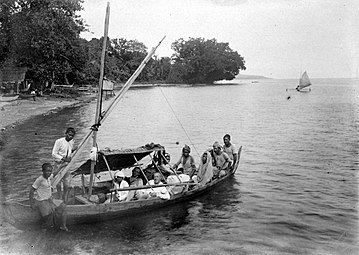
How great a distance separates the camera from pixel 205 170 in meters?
14.0

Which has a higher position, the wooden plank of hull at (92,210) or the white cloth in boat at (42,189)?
the white cloth in boat at (42,189)

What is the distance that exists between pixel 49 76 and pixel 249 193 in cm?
3630

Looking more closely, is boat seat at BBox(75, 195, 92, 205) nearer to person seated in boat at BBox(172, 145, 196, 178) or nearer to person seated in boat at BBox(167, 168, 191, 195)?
person seated in boat at BBox(167, 168, 191, 195)

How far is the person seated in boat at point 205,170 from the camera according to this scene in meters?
13.8

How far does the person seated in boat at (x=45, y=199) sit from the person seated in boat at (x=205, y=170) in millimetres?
5328

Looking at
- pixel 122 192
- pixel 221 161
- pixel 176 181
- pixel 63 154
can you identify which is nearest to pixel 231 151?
pixel 221 161

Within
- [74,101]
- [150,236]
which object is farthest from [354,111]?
[150,236]

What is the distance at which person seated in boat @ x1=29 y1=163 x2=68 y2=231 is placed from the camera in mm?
9484

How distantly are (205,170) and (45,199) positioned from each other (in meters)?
5.99

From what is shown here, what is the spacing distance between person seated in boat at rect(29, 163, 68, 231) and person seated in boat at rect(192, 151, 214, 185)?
210 inches

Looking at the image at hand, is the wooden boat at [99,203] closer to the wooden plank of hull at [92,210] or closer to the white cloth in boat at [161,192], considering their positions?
the wooden plank of hull at [92,210]

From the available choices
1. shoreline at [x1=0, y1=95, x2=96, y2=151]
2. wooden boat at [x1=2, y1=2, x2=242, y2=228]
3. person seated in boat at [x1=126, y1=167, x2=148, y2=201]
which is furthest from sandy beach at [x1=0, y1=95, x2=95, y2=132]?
person seated in boat at [x1=126, y1=167, x2=148, y2=201]

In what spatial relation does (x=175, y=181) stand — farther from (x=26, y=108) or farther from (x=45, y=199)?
(x=26, y=108)

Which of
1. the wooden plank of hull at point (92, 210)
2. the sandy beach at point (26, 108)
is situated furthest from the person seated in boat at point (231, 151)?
the sandy beach at point (26, 108)
